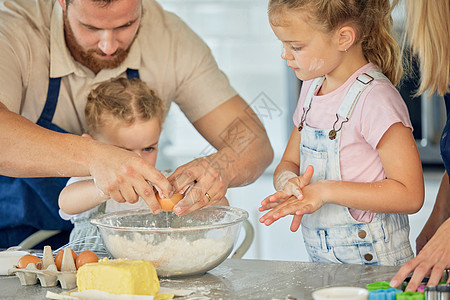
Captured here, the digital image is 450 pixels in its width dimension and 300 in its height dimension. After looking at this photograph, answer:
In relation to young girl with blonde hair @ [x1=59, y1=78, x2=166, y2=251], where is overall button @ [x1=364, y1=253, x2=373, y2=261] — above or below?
below

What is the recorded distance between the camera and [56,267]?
1.35 m

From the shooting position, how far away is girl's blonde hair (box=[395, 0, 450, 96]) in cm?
148

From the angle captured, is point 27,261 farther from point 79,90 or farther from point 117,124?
point 79,90

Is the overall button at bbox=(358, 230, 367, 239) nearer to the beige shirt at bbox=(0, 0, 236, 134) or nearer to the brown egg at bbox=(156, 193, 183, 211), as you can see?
the brown egg at bbox=(156, 193, 183, 211)

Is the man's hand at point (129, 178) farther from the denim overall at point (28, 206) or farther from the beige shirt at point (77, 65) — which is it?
the denim overall at point (28, 206)

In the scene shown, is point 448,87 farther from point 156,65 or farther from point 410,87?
point 410,87

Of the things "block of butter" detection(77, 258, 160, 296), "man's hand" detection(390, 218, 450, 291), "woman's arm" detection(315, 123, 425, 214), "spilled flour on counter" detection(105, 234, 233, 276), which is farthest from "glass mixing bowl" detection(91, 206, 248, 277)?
"man's hand" detection(390, 218, 450, 291)

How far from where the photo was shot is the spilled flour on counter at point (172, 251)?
134cm

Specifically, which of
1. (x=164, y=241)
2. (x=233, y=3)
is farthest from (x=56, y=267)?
(x=233, y=3)

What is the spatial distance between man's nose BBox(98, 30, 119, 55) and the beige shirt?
13 centimetres

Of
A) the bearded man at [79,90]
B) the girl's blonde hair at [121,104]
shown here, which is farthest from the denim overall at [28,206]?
the girl's blonde hair at [121,104]

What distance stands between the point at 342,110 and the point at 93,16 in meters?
0.72

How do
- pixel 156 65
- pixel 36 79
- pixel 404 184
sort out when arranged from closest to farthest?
pixel 404 184 → pixel 36 79 → pixel 156 65

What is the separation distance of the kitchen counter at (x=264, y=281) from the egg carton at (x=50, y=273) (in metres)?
0.01
